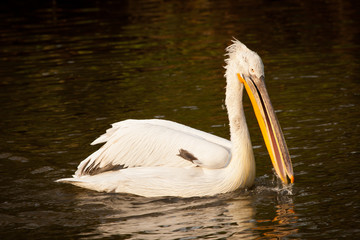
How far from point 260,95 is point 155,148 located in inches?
38.8

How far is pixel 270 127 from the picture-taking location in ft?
17.8

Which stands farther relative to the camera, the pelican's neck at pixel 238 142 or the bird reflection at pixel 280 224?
the pelican's neck at pixel 238 142

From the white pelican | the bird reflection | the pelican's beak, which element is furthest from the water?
the pelican's beak

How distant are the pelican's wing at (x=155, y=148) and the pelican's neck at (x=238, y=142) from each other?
11 cm

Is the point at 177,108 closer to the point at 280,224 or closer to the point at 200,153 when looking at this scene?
the point at 200,153

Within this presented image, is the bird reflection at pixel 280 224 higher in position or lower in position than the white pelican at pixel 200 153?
lower

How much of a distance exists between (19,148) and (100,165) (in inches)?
63.0

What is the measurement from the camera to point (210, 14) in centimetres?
1661

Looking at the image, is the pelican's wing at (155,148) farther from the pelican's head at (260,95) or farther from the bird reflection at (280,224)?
the bird reflection at (280,224)

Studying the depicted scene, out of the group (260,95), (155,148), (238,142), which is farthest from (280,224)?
(155,148)

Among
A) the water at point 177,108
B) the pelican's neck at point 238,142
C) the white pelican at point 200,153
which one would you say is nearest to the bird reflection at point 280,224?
the water at point 177,108

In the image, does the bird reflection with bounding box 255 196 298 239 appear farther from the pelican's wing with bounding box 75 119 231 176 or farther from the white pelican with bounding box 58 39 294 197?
the pelican's wing with bounding box 75 119 231 176

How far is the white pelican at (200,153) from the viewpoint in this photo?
5355 mm

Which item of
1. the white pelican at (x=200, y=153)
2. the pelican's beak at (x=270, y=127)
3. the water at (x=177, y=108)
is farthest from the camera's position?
the white pelican at (x=200, y=153)
